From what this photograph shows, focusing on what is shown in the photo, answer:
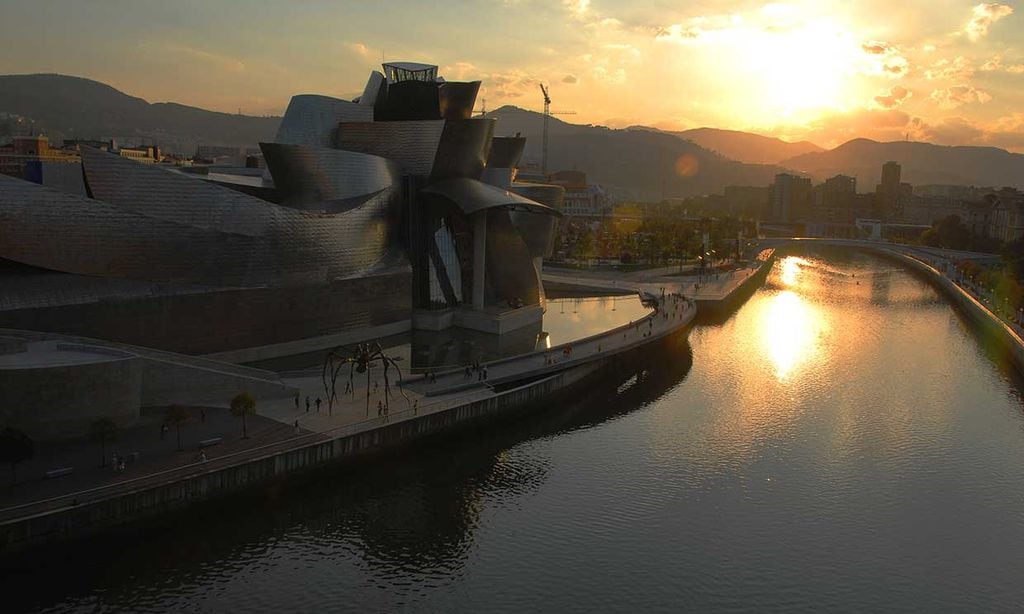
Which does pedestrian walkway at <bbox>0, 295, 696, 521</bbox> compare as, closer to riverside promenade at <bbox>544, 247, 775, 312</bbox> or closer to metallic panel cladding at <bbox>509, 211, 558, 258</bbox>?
metallic panel cladding at <bbox>509, 211, 558, 258</bbox>

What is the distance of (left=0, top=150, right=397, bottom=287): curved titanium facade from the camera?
2634 cm

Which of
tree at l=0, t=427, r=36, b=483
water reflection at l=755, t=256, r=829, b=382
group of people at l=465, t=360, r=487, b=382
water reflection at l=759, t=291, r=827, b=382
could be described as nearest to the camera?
tree at l=0, t=427, r=36, b=483

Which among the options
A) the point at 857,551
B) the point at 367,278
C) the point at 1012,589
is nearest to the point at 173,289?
the point at 367,278

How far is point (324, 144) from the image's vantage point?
143 ft

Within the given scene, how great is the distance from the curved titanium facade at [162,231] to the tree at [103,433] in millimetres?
8272

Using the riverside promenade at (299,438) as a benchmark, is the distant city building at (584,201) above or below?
above

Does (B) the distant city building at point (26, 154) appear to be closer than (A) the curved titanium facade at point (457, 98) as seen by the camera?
No

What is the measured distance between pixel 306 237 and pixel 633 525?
63.2ft

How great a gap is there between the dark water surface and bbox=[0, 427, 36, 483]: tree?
8.59ft

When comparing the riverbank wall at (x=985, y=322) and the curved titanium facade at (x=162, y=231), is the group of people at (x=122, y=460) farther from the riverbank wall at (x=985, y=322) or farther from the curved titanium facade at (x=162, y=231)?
the riverbank wall at (x=985, y=322)

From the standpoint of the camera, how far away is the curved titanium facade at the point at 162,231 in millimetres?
26344

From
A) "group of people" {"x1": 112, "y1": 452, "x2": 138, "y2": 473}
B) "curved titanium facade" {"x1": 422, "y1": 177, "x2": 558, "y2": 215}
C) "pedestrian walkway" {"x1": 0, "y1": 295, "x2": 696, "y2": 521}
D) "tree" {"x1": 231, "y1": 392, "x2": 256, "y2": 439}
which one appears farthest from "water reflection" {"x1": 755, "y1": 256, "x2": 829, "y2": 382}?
"group of people" {"x1": 112, "y1": 452, "x2": 138, "y2": 473}

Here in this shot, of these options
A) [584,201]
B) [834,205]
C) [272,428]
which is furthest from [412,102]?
[834,205]

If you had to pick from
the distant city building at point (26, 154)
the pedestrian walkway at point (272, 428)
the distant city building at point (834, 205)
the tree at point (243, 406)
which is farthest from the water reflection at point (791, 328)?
the distant city building at point (834, 205)
